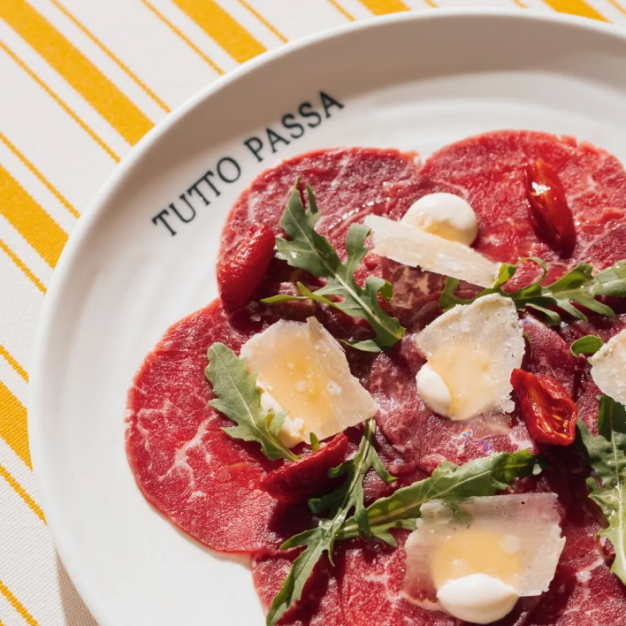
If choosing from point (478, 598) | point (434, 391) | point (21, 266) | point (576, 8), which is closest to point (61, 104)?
point (21, 266)

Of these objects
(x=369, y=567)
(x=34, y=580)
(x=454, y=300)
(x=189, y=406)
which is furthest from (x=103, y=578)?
(x=454, y=300)

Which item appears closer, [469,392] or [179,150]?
[469,392]

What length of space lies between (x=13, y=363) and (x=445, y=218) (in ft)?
6.82

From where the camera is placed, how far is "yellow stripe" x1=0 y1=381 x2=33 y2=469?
10.9ft

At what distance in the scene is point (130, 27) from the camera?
3.86 m

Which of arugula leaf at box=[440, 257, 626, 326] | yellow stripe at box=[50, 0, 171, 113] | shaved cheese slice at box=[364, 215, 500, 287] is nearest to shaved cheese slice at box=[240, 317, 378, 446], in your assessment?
shaved cheese slice at box=[364, 215, 500, 287]

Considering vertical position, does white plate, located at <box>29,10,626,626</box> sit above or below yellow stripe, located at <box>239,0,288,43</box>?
below

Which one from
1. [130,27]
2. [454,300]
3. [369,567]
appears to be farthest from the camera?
[130,27]

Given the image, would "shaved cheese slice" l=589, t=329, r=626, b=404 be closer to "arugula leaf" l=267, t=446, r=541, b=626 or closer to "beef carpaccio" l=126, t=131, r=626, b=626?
"beef carpaccio" l=126, t=131, r=626, b=626

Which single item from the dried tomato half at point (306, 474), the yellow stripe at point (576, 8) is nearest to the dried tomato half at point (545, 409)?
the dried tomato half at point (306, 474)

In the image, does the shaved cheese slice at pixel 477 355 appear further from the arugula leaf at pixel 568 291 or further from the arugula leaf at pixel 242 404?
the arugula leaf at pixel 242 404

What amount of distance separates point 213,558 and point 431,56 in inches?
96.8

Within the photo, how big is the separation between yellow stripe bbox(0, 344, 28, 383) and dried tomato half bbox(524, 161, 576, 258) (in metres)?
2.42

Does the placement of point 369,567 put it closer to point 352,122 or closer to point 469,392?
point 469,392
